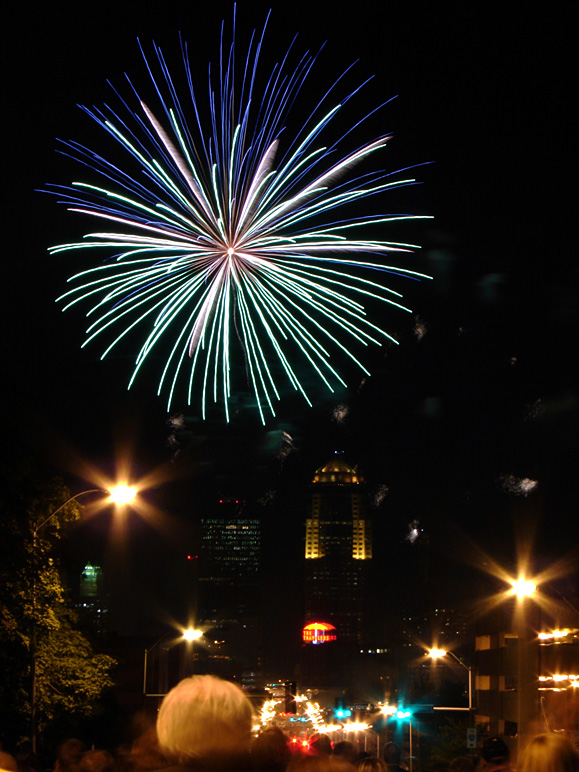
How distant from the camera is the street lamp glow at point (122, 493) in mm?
22734

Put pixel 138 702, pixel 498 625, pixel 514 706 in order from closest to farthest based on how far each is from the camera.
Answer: pixel 514 706 < pixel 498 625 < pixel 138 702

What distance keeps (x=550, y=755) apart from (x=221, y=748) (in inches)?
89.2

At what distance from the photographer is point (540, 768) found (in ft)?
18.7

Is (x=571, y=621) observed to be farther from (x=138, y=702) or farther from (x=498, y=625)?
(x=138, y=702)

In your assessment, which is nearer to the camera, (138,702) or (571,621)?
(571,621)

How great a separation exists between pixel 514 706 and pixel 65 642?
4363cm

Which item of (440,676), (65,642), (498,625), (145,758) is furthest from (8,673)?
(440,676)

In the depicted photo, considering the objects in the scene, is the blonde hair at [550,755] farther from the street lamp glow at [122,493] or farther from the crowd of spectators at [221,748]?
the street lamp glow at [122,493]

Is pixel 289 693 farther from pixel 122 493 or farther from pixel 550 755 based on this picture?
pixel 550 755

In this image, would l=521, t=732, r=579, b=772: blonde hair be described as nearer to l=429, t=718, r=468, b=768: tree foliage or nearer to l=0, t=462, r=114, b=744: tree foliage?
l=0, t=462, r=114, b=744: tree foliage

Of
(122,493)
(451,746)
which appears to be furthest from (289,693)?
(122,493)

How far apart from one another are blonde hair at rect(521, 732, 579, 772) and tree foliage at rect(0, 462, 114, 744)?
19590mm

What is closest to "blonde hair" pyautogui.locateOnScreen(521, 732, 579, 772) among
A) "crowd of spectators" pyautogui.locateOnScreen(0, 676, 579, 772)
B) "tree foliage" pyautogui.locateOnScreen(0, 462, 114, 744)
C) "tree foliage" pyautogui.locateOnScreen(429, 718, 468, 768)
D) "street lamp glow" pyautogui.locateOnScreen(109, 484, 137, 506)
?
"crowd of spectators" pyautogui.locateOnScreen(0, 676, 579, 772)

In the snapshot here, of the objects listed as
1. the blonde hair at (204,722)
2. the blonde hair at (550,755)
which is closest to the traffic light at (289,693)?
the blonde hair at (550,755)
